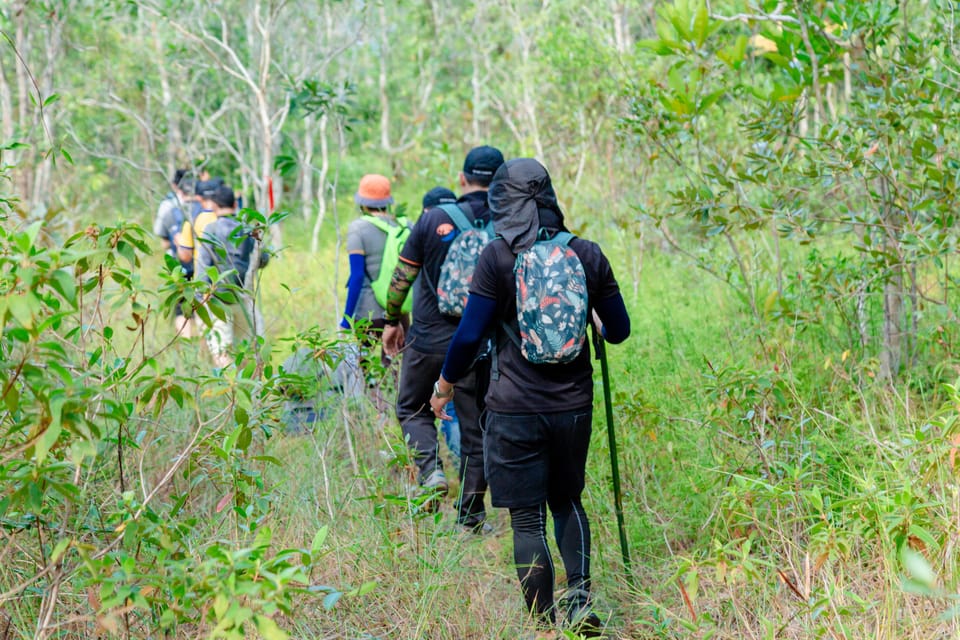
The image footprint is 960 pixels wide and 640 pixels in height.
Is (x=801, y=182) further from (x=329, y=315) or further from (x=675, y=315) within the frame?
(x=329, y=315)

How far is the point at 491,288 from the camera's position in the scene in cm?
376

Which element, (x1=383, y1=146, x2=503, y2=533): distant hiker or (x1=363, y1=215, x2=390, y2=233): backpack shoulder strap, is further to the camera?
(x1=363, y1=215, x2=390, y2=233): backpack shoulder strap

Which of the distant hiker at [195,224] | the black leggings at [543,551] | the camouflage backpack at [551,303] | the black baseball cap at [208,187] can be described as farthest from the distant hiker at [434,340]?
the black baseball cap at [208,187]

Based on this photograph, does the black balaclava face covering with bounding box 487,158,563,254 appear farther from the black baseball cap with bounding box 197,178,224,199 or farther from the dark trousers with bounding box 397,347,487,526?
the black baseball cap with bounding box 197,178,224,199

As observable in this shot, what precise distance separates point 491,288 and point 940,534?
1.82 meters

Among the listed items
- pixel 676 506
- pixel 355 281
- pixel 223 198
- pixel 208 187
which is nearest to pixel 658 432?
pixel 676 506

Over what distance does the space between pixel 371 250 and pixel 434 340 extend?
142 cm

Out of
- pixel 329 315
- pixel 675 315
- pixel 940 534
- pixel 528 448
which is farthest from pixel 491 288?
pixel 329 315

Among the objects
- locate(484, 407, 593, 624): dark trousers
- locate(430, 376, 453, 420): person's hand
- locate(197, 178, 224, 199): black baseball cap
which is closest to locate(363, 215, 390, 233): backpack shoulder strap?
locate(197, 178, 224, 199): black baseball cap

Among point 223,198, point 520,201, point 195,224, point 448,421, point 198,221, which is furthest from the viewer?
point 195,224

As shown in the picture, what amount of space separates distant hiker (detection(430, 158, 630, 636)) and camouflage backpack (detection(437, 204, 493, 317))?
1007mm

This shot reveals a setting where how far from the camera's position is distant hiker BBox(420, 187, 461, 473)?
567cm

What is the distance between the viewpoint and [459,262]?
4.91m

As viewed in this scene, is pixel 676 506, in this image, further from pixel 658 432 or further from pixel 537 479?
pixel 537 479
